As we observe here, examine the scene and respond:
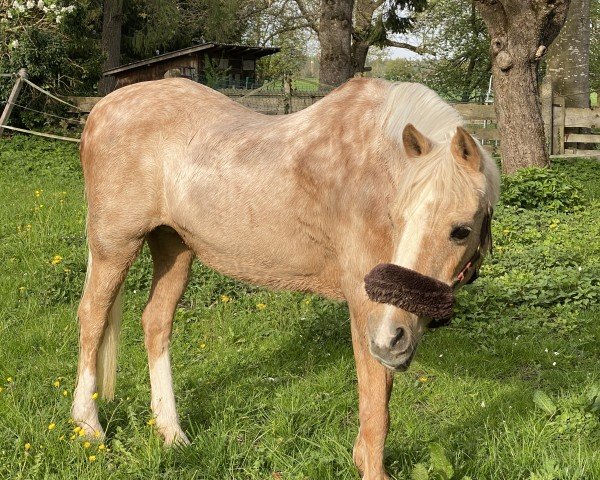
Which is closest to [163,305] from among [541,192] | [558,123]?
[541,192]

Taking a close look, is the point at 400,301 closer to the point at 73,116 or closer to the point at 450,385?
the point at 450,385

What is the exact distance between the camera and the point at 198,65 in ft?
68.2

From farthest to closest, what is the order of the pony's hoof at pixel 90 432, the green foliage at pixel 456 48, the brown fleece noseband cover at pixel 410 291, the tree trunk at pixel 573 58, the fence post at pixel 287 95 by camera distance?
the green foliage at pixel 456 48 < the tree trunk at pixel 573 58 < the fence post at pixel 287 95 < the pony's hoof at pixel 90 432 < the brown fleece noseband cover at pixel 410 291

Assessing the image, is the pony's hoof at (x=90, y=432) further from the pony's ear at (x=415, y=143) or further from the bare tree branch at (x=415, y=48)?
the bare tree branch at (x=415, y=48)

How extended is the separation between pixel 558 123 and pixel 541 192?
6.17 m

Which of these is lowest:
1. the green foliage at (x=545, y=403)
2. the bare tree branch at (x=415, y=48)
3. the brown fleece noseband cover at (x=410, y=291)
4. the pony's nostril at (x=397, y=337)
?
the bare tree branch at (x=415, y=48)

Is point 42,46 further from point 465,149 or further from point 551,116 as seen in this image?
point 465,149

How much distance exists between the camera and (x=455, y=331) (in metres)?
5.32

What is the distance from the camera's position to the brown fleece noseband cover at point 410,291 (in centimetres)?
250

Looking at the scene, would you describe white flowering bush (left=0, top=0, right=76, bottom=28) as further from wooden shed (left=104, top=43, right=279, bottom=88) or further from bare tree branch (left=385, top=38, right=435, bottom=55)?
bare tree branch (left=385, top=38, right=435, bottom=55)

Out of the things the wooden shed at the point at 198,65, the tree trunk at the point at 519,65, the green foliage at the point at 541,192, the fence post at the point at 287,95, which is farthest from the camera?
the wooden shed at the point at 198,65

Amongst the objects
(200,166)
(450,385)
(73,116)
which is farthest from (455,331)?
(73,116)

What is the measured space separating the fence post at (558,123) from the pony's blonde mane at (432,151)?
40.5ft

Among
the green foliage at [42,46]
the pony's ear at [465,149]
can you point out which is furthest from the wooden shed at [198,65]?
the pony's ear at [465,149]
